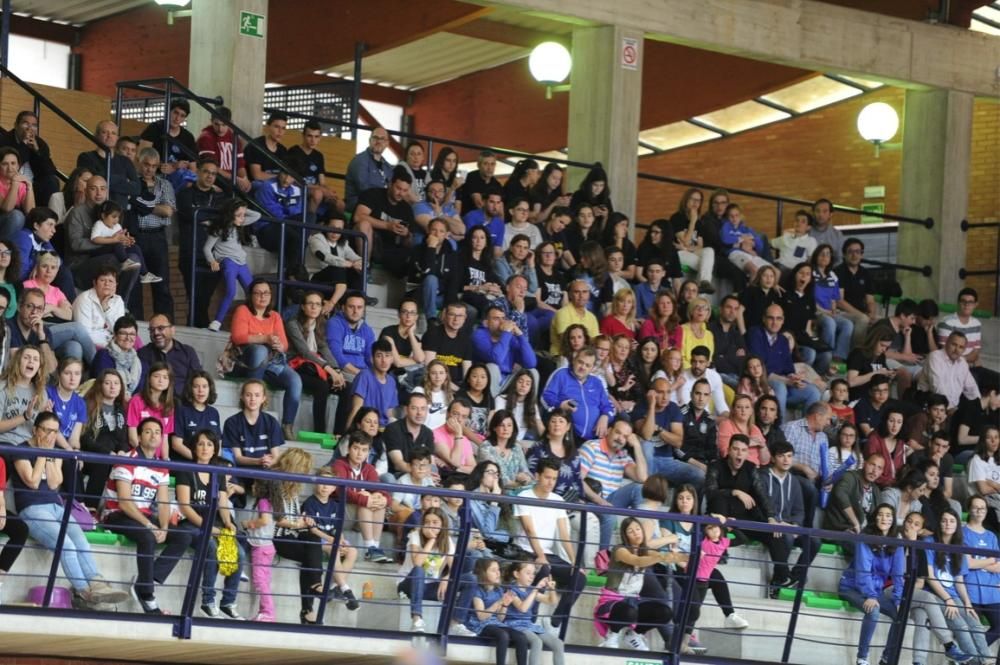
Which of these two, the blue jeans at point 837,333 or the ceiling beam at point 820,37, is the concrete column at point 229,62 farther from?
Result: the blue jeans at point 837,333

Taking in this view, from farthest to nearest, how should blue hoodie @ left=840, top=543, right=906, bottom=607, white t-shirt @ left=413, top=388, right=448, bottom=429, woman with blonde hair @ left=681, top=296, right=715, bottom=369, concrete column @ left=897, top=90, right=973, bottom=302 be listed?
concrete column @ left=897, top=90, right=973, bottom=302, woman with blonde hair @ left=681, top=296, right=715, bottom=369, white t-shirt @ left=413, top=388, right=448, bottom=429, blue hoodie @ left=840, top=543, right=906, bottom=607

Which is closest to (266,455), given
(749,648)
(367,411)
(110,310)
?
(367,411)

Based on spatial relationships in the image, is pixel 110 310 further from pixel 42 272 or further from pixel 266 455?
pixel 266 455

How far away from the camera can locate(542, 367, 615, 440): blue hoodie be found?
13.3 m

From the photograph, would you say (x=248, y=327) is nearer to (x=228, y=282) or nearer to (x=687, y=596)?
(x=228, y=282)

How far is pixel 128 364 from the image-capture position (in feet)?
38.0

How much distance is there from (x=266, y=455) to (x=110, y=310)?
1.43 m

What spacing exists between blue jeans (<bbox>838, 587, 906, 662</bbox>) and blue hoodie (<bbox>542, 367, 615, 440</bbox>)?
6.72ft

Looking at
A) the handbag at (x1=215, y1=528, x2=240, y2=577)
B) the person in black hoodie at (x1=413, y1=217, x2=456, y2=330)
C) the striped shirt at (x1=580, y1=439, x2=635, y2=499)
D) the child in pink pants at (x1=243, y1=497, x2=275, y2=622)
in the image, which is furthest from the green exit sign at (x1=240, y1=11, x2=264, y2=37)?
the handbag at (x1=215, y1=528, x2=240, y2=577)

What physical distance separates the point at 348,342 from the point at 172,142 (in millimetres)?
2209

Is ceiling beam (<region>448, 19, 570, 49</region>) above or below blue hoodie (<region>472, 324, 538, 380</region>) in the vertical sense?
above

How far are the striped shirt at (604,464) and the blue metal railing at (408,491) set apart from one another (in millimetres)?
948

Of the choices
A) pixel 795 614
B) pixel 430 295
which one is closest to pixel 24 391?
pixel 430 295

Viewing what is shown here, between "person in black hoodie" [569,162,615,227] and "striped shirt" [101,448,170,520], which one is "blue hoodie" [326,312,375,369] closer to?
"striped shirt" [101,448,170,520]
